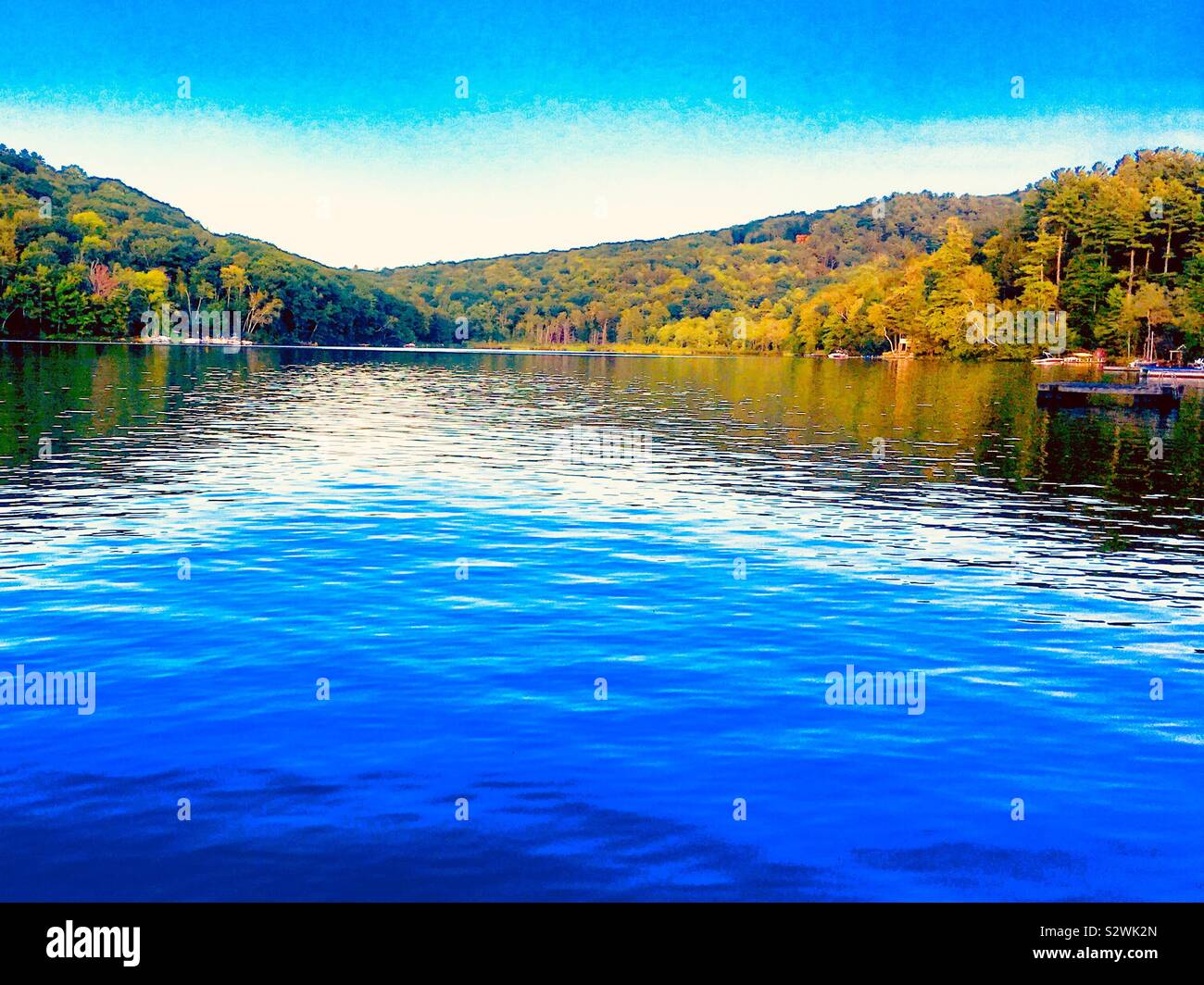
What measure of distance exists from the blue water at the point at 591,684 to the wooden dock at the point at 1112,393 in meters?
43.7

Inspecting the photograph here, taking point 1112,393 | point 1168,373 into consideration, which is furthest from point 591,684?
point 1168,373

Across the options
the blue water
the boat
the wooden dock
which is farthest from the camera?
the boat

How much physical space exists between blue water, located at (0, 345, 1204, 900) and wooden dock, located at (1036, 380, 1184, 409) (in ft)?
143

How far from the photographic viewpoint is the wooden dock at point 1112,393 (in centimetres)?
8056

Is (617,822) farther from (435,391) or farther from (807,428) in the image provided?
(435,391)

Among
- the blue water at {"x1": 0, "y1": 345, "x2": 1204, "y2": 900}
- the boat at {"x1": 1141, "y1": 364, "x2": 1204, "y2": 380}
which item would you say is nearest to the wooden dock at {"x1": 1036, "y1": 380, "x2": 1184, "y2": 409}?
the boat at {"x1": 1141, "y1": 364, "x2": 1204, "y2": 380}

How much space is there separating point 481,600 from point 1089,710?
10449 mm

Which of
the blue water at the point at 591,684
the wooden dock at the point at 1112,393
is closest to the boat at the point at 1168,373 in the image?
the wooden dock at the point at 1112,393

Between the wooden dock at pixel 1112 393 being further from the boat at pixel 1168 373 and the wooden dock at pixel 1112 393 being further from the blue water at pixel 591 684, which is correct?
the blue water at pixel 591 684

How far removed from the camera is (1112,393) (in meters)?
85.7

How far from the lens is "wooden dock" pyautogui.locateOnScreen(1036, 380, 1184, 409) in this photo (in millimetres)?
80562

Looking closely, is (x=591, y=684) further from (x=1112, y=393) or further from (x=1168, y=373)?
(x=1168, y=373)

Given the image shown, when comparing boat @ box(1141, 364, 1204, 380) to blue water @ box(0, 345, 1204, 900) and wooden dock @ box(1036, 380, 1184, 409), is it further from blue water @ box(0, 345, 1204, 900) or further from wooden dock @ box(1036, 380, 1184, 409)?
blue water @ box(0, 345, 1204, 900)
